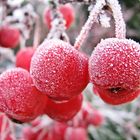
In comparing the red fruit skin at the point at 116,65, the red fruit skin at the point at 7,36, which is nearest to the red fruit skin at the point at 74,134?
the red fruit skin at the point at 7,36

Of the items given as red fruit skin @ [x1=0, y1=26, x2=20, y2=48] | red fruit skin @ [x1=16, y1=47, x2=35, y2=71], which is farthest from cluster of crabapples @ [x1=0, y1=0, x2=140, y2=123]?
red fruit skin @ [x1=0, y1=26, x2=20, y2=48]

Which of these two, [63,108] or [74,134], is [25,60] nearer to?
[63,108]

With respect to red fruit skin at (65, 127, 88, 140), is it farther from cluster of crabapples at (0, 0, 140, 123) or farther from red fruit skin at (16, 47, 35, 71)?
cluster of crabapples at (0, 0, 140, 123)

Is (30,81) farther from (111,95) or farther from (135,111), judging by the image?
(135,111)

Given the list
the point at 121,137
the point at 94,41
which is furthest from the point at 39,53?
the point at 94,41

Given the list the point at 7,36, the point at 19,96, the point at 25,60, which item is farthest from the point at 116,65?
the point at 7,36
